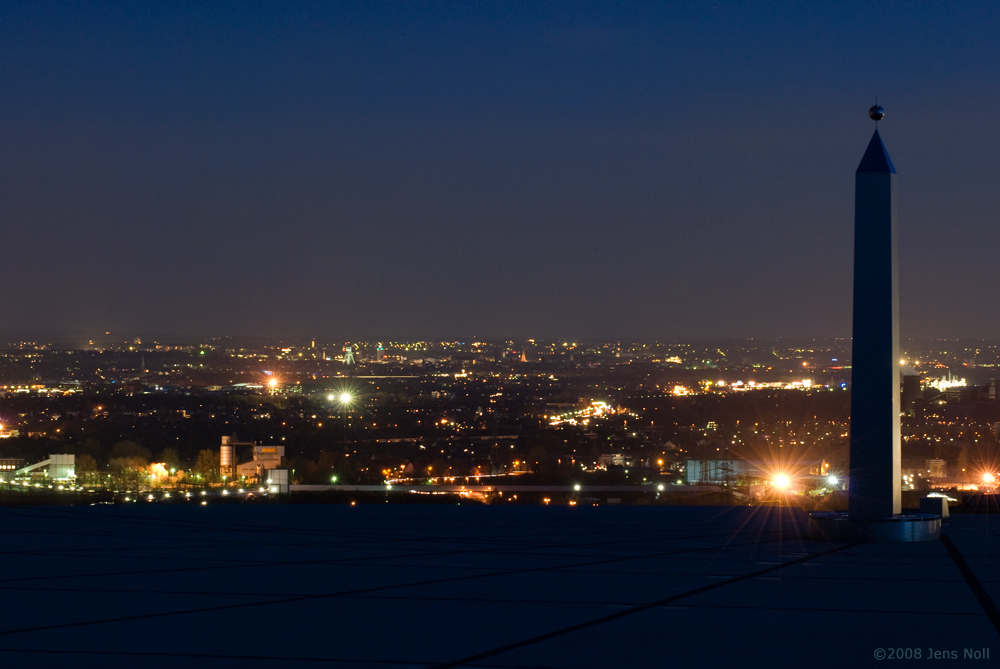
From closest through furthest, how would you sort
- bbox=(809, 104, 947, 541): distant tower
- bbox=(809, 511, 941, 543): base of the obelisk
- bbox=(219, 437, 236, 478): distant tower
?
bbox=(809, 511, 941, 543): base of the obelisk < bbox=(809, 104, 947, 541): distant tower < bbox=(219, 437, 236, 478): distant tower

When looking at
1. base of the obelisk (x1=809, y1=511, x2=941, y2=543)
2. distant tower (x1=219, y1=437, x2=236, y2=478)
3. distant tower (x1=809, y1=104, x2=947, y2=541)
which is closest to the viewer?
base of the obelisk (x1=809, y1=511, x2=941, y2=543)

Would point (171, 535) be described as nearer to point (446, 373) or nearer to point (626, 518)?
point (626, 518)

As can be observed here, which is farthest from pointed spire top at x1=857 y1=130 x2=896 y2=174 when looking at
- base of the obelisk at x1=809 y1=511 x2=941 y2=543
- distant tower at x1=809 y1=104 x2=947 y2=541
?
base of the obelisk at x1=809 y1=511 x2=941 y2=543

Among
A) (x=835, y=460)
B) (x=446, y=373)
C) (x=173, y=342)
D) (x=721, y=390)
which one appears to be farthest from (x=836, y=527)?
(x=173, y=342)

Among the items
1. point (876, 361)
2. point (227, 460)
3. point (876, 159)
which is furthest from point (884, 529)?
point (227, 460)

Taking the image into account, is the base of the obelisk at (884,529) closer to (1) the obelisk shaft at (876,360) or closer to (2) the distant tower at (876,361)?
(2) the distant tower at (876,361)

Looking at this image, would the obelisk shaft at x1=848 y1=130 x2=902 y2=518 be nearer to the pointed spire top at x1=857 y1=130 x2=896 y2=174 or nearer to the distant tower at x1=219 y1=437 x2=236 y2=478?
the pointed spire top at x1=857 y1=130 x2=896 y2=174

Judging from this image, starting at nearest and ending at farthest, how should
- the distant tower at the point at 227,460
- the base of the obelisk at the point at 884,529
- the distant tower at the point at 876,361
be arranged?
the base of the obelisk at the point at 884,529, the distant tower at the point at 876,361, the distant tower at the point at 227,460

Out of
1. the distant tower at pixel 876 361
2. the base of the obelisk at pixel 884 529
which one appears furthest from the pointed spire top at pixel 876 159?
the base of the obelisk at pixel 884 529
